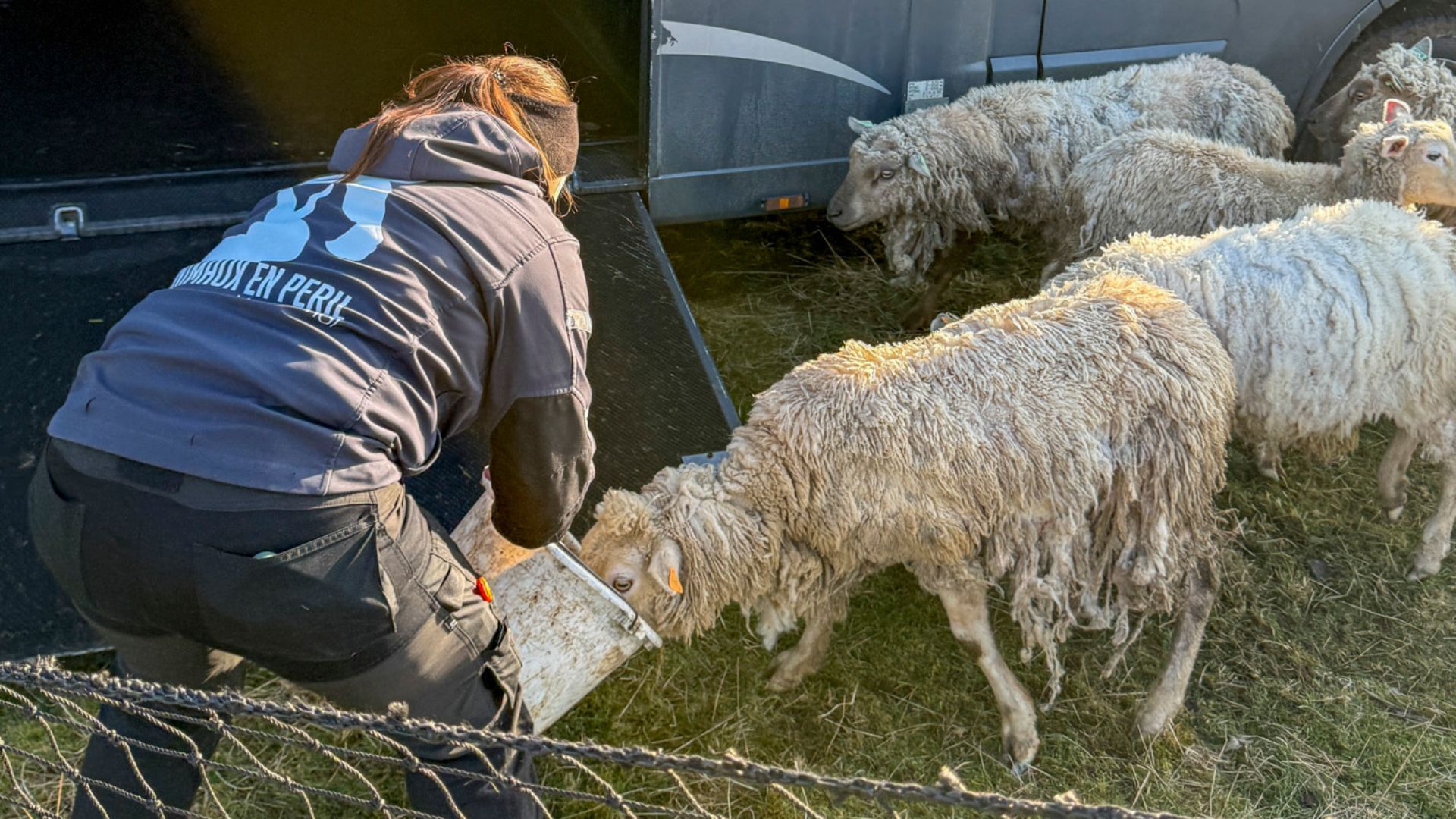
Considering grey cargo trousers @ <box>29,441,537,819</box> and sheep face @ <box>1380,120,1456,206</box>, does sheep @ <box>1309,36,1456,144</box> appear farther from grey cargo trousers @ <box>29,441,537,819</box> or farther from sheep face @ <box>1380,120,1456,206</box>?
grey cargo trousers @ <box>29,441,537,819</box>

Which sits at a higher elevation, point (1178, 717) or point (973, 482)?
point (973, 482)

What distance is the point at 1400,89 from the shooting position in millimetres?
5070

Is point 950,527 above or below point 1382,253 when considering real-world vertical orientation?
below

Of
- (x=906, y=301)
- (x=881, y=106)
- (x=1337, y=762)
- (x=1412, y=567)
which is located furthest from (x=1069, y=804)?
(x=906, y=301)

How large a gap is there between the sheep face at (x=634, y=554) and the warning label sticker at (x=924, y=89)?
280 centimetres

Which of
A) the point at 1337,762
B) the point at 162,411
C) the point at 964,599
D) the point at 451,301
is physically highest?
the point at 451,301

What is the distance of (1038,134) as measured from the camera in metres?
4.97

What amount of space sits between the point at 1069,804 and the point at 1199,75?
4515mm

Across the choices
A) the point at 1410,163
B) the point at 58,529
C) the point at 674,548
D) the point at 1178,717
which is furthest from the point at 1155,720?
the point at 58,529

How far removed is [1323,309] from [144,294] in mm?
3753

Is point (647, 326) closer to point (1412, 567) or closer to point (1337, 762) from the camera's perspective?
point (1337, 762)

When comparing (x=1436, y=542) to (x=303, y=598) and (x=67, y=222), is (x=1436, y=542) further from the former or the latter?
(x=67, y=222)

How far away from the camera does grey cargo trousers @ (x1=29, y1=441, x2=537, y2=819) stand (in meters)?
1.76

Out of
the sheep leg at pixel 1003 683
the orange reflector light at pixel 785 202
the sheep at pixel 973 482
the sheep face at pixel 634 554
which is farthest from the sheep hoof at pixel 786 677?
the orange reflector light at pixel 785 202
